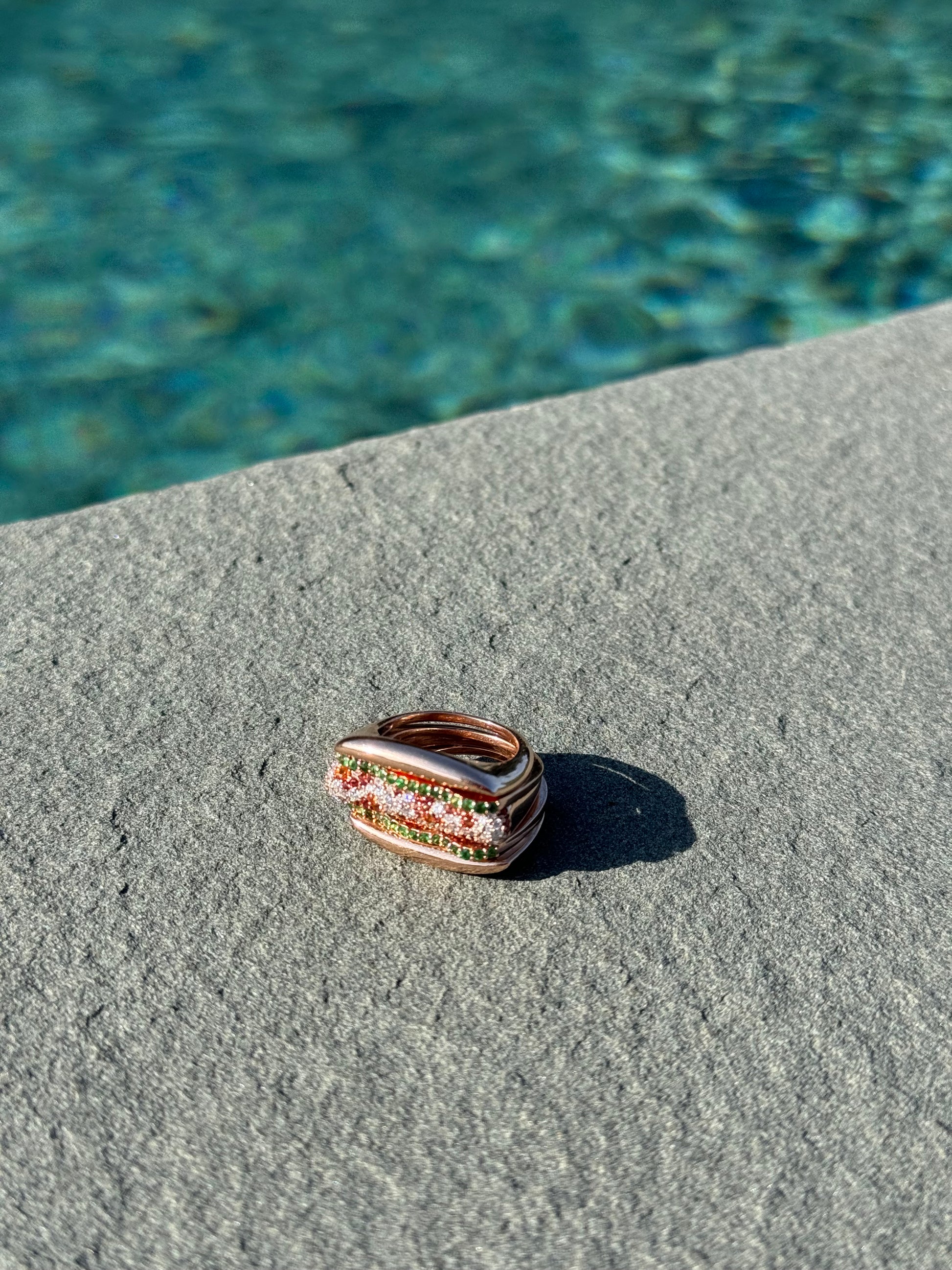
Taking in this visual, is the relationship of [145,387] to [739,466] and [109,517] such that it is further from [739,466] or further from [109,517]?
[739,466]

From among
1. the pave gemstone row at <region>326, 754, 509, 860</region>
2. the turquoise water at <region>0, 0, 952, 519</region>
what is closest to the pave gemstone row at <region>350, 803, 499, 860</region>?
the pave gemstone row at <region>326, 754, 509, 860</region>

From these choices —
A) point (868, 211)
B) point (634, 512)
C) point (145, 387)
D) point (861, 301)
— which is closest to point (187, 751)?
point (634, 512)

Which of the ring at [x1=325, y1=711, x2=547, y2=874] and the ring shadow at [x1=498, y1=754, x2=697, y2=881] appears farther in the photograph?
the ring shadow at [x1=498, y1=754, x2=697, y2=881]

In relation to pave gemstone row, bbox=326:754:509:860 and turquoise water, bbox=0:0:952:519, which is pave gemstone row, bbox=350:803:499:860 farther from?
turquoise water, bbox=0:0:952:519

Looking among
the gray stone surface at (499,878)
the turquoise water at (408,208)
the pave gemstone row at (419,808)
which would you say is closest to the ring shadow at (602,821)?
the gray stone surface at (499,878)

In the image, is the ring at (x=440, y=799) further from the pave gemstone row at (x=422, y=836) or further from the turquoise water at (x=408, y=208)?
the turquoise water at (x=408, y=208)
